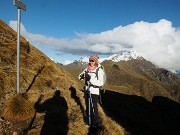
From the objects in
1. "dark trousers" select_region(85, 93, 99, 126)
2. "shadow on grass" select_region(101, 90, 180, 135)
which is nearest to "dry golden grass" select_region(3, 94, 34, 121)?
"dark trousers" select_region(85, 93, 99, 126)

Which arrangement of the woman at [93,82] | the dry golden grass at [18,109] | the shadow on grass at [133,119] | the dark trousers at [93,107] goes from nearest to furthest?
the woman at [93,82] → the dark trousers at [93,107] → the dry golden grass at [18,109] → the shadow on grass at [133,119]

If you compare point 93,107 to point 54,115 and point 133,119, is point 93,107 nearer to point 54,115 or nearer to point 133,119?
point 54,115

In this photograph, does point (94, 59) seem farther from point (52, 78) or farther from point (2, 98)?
point (52, 78)

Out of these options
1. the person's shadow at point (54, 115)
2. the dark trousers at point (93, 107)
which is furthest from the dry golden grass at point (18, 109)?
the dark trousers at point (93, 107)

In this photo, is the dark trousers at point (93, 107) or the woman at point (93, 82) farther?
the dark trousers at point (93, 107)

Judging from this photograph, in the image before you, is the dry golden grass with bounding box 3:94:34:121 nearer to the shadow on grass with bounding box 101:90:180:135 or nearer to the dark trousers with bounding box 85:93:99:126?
the dark trousers with bounding box 85:93:99:126

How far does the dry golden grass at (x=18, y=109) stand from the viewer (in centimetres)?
1452

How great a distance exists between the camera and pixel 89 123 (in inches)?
579

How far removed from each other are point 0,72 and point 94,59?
29.9 feet

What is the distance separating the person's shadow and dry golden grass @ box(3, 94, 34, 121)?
0.64m

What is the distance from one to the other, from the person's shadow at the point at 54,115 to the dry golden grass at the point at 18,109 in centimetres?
64

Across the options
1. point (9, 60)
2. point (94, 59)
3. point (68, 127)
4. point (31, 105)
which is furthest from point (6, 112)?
point (9, 60)

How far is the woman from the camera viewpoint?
13337 mm

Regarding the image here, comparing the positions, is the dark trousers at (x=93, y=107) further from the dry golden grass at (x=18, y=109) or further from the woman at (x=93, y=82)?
the dry golden grass at (x=18, y=109)
